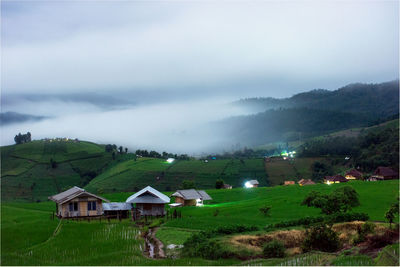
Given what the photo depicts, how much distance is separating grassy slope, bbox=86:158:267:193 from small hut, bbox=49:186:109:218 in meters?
47.5

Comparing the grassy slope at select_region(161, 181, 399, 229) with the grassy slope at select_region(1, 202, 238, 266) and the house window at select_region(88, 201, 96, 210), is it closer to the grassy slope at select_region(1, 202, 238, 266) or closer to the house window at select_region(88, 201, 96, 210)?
the grassy slope at select_region(1, 202, 238, 266)

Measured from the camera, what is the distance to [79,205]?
48.0 meters

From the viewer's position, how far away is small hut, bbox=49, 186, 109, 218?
4731 cm

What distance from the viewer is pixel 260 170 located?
115875mm

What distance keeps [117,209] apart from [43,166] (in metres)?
78.3

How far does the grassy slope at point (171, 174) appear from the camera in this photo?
329ft

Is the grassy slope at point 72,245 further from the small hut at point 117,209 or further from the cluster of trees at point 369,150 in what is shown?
the cluster of trees at point 369,150

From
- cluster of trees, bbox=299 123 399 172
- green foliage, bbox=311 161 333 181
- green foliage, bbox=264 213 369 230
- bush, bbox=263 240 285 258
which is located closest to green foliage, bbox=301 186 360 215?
green foliage, bbox=264 213 369 230

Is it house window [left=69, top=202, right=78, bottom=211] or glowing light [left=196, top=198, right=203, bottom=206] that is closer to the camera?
house window [left=69, top=202, right=78, bottom=211]

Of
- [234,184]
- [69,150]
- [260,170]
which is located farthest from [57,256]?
[69,150]

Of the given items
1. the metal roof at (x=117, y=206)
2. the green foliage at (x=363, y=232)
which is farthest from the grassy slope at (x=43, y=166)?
the green foliage at (x=363, y=232)

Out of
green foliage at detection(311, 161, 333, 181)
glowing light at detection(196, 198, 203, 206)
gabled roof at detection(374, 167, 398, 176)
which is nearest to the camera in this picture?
glowing light at detection(196, 198, 203, 206)

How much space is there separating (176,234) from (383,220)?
17517 millimetres

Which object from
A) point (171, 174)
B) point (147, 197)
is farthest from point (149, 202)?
point (171, 174)
